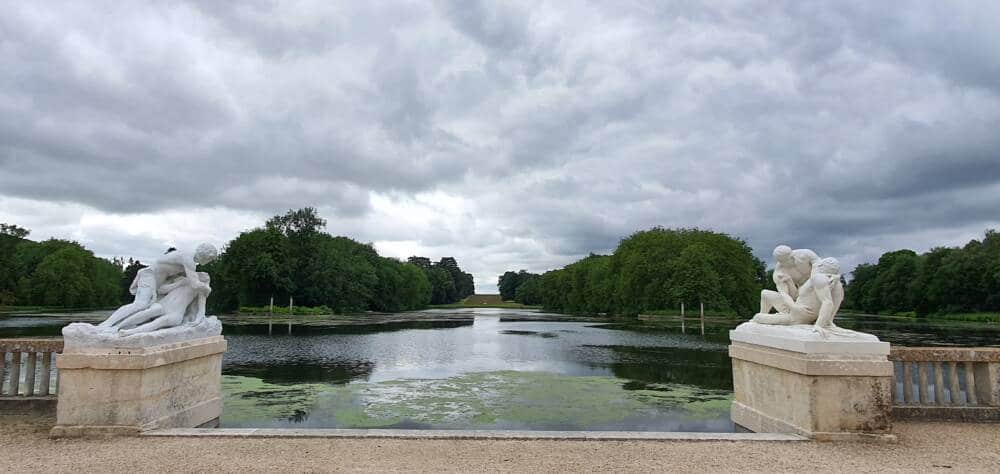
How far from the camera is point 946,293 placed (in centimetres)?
6372

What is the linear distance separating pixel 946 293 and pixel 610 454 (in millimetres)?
75730

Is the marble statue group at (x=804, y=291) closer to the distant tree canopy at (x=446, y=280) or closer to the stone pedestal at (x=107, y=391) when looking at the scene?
the stone pedestal at (x=107, y=391)

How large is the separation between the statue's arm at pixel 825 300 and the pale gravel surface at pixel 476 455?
4.61 feet

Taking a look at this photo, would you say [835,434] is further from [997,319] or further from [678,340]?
[997,319]

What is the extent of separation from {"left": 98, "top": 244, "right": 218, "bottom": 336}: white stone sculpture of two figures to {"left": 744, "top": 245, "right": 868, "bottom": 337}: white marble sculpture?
776cm

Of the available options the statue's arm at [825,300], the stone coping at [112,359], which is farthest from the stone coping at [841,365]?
the stone coping at [112,359]

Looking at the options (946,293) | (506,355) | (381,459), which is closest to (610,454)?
(381,459)

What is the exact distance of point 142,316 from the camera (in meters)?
7.11

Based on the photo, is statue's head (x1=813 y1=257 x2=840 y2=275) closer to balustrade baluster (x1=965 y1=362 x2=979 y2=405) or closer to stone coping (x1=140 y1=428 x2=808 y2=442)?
stone coping (x1=140 y1=428 x2=808 y2=442)

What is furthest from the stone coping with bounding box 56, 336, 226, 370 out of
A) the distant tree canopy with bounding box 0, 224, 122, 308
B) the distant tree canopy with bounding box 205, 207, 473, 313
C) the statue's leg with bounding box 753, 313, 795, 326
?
the distant tree canopy with bounding box 0, 224, 122, 308

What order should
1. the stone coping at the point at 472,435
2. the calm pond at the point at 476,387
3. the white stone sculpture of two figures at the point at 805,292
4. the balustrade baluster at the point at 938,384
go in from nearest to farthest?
the stone coping at the point at 472,435 → the white stone sculpture of two figures at the point at 805,292 → the balustrade baluster at the point at 938,384 → the calm pond at the point at 476,387

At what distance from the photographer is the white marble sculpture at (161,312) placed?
6613 millimetres

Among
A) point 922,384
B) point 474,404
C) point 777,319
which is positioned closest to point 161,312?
point 474,404

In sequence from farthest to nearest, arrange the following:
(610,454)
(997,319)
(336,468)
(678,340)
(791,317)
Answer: (997,319)
(678,340)
(791,317)
(610,454)
(336,468)
